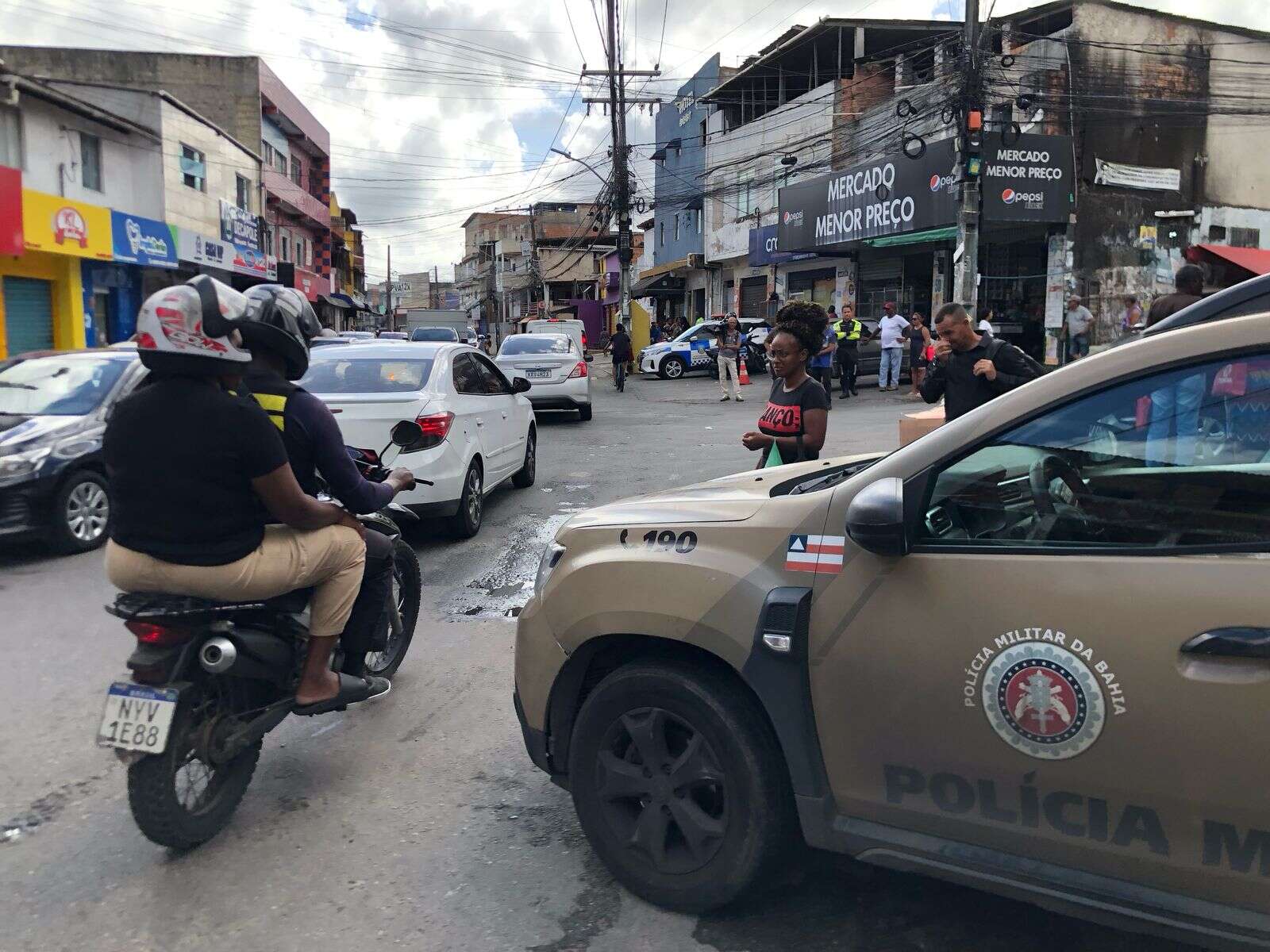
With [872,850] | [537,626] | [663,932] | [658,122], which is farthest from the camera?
[658,122]

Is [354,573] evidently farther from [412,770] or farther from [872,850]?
[872,850]

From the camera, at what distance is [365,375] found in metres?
7.76

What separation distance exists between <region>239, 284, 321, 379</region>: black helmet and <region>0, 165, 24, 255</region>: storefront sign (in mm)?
17557

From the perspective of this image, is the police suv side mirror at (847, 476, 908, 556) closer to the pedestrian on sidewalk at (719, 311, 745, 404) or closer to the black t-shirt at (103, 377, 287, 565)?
the black t-shirt at (103, 377, 287, 565)

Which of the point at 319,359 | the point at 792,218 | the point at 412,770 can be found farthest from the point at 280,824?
the point at 792,218

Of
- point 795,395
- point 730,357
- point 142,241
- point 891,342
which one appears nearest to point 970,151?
point 891,342

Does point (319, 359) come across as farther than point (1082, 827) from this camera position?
Yes

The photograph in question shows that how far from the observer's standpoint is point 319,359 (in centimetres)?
Result: 800

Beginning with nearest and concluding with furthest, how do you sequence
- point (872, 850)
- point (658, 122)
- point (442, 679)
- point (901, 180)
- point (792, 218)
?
1. point (872, 850)
2. point (442, 679)
3. point (901, 180)
4. point (792, 218)
5. point (658, 122)

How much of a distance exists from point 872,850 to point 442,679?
293cm

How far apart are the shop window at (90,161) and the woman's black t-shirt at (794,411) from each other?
78.4 ft

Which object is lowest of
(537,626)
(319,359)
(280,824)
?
(280,824)

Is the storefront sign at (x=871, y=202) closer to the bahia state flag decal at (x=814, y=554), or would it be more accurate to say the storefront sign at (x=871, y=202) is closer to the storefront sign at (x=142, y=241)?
the storefront sign at (x=142, y=241)

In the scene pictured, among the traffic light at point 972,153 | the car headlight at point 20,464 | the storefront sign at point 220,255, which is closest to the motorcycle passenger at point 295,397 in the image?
the car headlight at point 20,464
